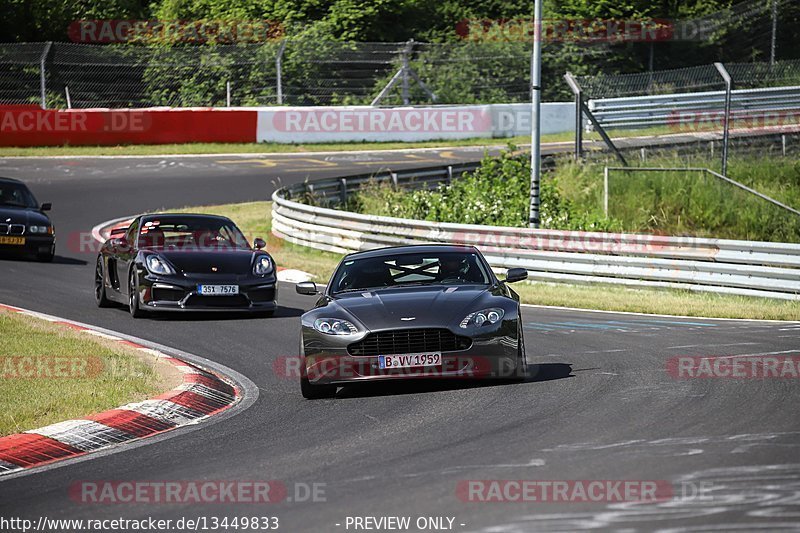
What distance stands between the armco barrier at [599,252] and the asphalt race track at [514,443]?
12.1 feet

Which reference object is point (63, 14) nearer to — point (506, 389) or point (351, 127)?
point (351, 127)

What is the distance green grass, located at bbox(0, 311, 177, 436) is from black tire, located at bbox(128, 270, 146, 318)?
168 cm

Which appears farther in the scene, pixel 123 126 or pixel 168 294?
pixel 123 126

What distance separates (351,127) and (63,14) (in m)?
15.8

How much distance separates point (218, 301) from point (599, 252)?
7061 mm

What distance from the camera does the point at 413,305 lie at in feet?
33.5

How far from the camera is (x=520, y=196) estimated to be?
85.3ft

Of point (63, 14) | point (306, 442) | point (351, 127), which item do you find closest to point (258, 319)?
point (306, 442)

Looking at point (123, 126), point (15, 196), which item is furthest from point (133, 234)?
point (123, 126)

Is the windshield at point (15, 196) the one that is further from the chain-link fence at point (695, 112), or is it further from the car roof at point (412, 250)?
the car roof at point (412, 250)

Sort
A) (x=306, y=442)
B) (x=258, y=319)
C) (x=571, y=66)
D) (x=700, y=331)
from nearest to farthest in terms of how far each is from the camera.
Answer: (x=306, y=442), (x=700, y=331), (x=258, y=319), (x=571, y=66)

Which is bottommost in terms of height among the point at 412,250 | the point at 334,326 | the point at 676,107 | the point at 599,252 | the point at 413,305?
the point at 599,252

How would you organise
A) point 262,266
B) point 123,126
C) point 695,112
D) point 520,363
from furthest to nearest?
1. point 123,126
2. point 695,112
3. point 262,266
4. point 520,363

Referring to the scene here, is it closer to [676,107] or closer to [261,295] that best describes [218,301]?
[261,295]
